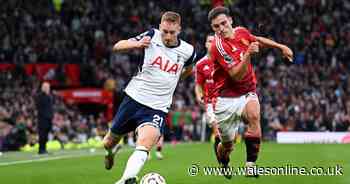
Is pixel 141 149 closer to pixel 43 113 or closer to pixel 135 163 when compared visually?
pixel 135 163

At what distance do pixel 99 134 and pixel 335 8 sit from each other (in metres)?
15.6

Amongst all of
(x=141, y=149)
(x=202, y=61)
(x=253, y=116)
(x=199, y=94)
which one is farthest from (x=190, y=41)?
(x=141, y=149)

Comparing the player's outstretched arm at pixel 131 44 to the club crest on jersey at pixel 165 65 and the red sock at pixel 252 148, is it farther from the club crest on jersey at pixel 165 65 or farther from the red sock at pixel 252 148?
the red sock at pixel 252 148

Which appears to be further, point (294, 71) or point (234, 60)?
point (294, 71)

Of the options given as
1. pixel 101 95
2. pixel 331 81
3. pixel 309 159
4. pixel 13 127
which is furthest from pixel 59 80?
pixel 309 159

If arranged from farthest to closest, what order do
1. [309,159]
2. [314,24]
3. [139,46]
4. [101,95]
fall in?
[314,24] → [101,95] → [309,159] → [139,46]

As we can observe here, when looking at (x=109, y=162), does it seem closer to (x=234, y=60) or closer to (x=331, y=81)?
(x=234, y=60)

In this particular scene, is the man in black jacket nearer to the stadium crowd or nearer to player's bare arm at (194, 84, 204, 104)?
the stadium crowd

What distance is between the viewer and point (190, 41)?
127 feet

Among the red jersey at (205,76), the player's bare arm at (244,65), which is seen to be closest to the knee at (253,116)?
the player's bare arm at (244,65)

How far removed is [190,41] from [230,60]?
86.1ft

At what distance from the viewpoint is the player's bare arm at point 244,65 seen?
11.8 metres

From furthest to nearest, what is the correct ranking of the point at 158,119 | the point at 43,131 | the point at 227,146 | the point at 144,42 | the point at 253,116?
the point at 43,131 < the point at 227,146 < the point at 253,116 < the point at 158,119 < the point at 144,42

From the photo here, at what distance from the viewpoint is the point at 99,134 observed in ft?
101
